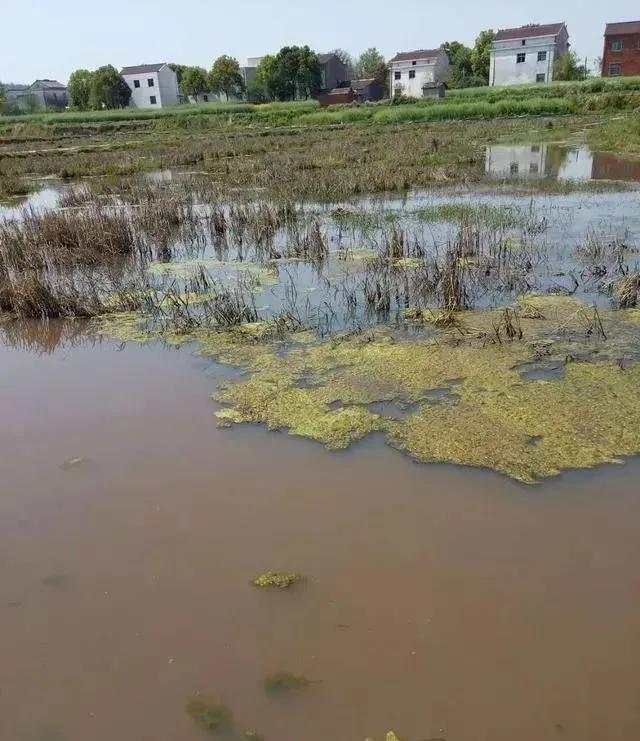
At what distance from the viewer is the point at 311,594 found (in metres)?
2.55

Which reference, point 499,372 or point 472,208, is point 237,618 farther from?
point 472,208

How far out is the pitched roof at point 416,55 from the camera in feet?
162

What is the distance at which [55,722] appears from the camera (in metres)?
2.11

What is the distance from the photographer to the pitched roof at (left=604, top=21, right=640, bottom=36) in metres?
43.6

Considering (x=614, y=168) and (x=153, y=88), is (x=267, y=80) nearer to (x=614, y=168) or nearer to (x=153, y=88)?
(x=153, y=88)

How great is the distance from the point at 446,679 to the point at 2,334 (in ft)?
17.8

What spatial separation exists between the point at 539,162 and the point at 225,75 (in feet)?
164

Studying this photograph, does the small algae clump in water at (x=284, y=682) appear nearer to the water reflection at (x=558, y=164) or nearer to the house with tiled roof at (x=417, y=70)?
the water reflection at (x=558, y=164)

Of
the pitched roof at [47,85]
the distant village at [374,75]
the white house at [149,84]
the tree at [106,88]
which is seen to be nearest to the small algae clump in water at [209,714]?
the distant village at [374,75]

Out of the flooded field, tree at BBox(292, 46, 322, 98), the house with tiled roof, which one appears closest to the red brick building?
the house with tiled roof

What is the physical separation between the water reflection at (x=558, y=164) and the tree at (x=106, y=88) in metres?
47.5

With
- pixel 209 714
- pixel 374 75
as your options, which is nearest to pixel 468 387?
pixel 209 714

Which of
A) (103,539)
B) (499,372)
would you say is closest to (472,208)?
(499,372)

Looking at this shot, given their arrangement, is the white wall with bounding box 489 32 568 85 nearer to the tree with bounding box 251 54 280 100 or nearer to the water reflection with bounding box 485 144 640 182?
the tree with bounding box 251 54 280 100
